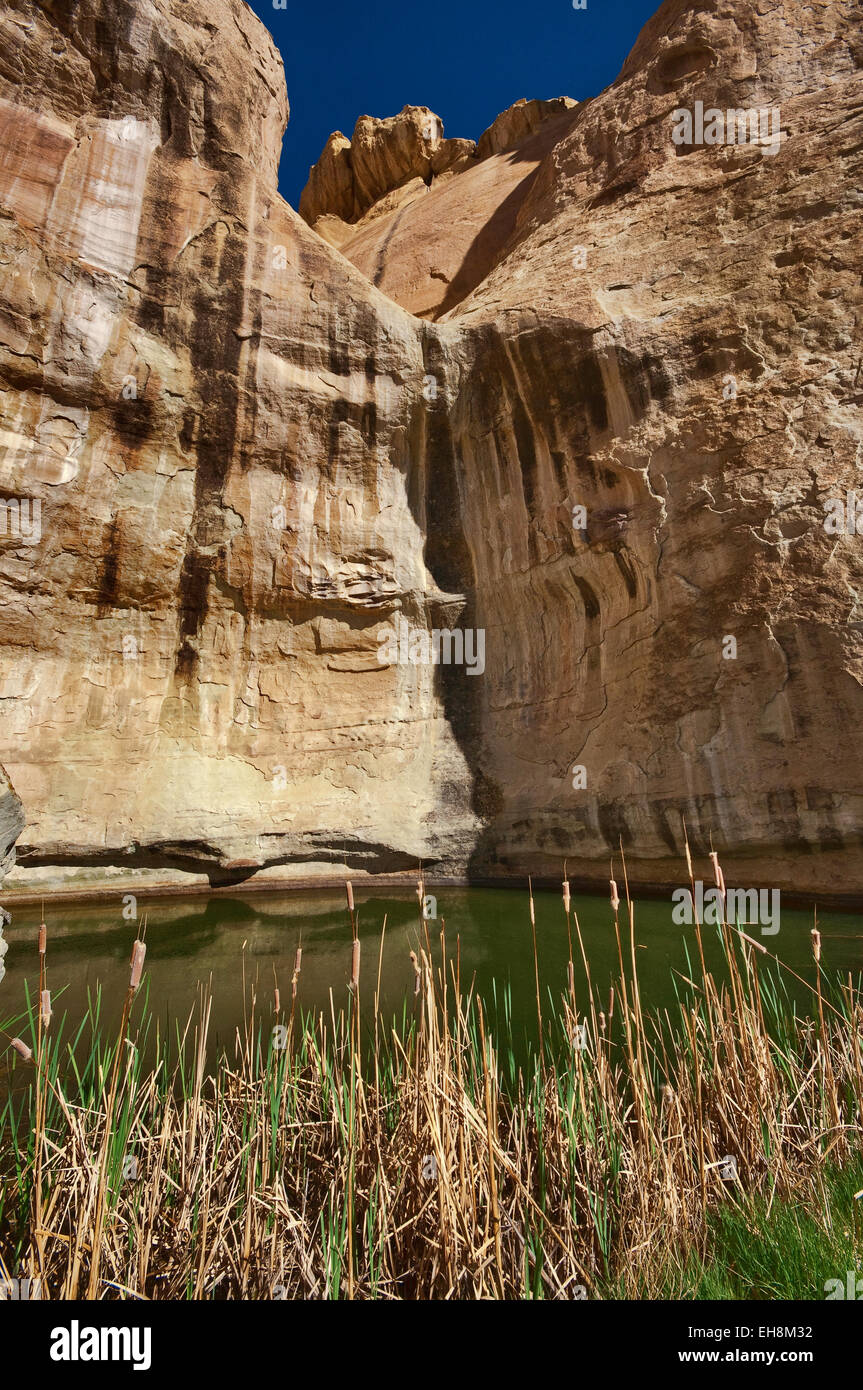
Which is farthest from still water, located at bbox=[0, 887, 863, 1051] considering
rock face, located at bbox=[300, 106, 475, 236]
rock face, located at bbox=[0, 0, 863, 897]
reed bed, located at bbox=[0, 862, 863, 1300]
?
rock face, located at bbox=[300, 106, 475, 236]

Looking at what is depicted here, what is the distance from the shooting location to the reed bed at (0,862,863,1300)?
1.77m

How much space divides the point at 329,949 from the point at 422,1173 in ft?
16.1

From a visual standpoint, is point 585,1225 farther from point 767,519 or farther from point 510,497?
point 510,497

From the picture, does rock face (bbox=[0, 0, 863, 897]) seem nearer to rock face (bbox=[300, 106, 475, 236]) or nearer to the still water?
the still water

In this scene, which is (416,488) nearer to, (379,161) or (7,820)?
(7,820)

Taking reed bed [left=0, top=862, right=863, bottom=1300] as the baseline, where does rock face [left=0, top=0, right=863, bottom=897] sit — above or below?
above

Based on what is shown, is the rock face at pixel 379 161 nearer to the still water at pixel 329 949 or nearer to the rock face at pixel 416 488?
the rock face at pixel 416 488

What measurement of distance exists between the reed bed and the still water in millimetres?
929

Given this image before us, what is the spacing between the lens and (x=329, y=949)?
22.2 feet

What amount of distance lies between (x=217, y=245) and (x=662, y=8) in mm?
10401

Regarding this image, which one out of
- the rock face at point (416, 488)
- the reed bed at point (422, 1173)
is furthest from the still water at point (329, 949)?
the rock face at point (416, 488)

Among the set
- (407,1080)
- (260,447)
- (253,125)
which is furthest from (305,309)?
(407,1080)

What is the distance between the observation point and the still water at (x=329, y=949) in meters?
4.84

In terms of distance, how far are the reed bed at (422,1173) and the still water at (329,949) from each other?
93cm
